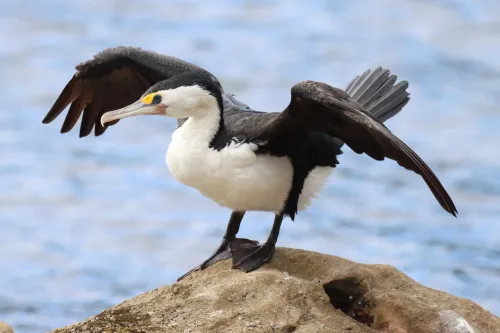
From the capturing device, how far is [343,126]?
5609 mm

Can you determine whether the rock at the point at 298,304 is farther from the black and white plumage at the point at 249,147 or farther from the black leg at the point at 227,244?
the black and white plumage at the point at 249,147

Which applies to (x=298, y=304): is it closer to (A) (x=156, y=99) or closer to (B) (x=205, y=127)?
(B) (x=205, y=127)

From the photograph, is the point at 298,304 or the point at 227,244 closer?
the point at 298,304

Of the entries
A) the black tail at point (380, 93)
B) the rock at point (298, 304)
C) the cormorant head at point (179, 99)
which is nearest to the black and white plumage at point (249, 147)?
the cormorant head at point (179, 99)

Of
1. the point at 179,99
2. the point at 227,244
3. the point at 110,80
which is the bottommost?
the point at 227,244

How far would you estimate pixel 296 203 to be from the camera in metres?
5.99

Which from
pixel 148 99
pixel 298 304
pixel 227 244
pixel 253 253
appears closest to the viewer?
pixel 298 304

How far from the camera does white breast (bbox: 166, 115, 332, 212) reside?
5.81 metres

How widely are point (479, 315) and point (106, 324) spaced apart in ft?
5.87

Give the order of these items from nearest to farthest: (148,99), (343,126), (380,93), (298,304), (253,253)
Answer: (298,304)
(343,126)
(148,99)
(253,253)
(380,93)

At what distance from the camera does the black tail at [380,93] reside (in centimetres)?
649

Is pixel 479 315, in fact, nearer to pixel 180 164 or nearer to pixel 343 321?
pixel 343 321

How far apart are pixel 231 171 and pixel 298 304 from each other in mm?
875

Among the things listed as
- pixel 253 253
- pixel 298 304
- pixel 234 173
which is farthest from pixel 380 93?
pixel 298 304
